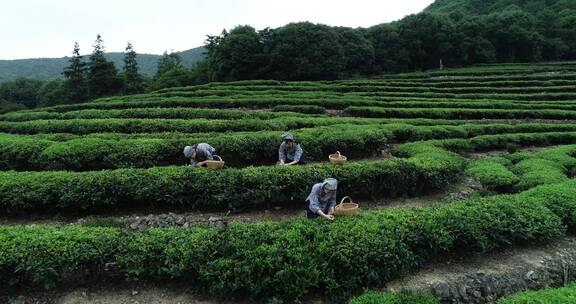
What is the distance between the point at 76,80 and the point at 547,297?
75910 mm

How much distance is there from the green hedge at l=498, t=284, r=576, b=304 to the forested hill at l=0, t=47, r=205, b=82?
14773 cm

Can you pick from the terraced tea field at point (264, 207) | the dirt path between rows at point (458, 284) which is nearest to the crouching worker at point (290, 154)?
the terraced tea field at point (264, 207)

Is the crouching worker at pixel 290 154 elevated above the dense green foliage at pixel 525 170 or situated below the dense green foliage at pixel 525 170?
above

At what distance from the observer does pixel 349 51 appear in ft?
190

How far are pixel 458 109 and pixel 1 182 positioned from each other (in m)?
24.5

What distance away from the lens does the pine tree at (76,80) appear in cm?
6738

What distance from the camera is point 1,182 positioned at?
10297 mm

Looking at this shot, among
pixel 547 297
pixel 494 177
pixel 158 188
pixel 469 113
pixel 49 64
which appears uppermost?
pixel 49 64

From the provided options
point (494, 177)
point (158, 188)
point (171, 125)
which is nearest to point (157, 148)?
point (158, 188)

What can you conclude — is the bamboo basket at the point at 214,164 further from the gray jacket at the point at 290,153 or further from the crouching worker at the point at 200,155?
the gray jacket at the point at 290,153

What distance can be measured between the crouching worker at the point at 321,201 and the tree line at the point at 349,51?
46.5 m

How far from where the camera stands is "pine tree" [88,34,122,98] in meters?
63.2

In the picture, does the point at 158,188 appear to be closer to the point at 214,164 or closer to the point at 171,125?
the point at 214,164

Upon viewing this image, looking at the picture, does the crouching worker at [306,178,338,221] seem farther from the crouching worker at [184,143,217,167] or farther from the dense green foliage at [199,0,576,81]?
the dense green foliage at [199,0,576,81]
